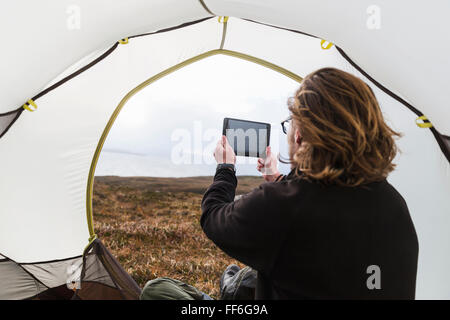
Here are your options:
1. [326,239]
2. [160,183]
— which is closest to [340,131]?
[326,239]

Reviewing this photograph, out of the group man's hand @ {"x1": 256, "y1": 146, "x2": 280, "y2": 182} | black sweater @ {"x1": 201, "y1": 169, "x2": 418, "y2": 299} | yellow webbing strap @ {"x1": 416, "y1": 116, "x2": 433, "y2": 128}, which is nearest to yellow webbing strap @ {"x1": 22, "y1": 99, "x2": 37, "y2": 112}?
man's hand @ {"x1": 256, "y1": 146, "x2": 280, "y2": 182}

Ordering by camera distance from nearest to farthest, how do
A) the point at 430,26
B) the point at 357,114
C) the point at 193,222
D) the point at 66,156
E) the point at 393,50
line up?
the point at 357,114
the point at 430,26
the point at 393,50
the point at 66,156
the point at 193,222

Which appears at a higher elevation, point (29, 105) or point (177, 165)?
point (29, 105)

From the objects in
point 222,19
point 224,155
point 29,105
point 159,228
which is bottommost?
point 159,228

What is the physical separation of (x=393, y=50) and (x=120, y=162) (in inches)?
224

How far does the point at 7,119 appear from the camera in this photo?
1529mm

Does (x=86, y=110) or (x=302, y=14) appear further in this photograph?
(x=86, y=110)

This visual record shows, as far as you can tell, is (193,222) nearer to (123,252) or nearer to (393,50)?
(123,252)

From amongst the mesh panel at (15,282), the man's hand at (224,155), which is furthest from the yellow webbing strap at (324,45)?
the mesh panel at (15,282)

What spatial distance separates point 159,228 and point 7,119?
277 cm

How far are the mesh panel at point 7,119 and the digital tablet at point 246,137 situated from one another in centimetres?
114

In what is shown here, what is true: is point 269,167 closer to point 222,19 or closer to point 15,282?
point 222,19

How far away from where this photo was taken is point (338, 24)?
117 cm

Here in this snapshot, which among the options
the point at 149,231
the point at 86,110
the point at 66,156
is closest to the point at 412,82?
the point at 86,110
